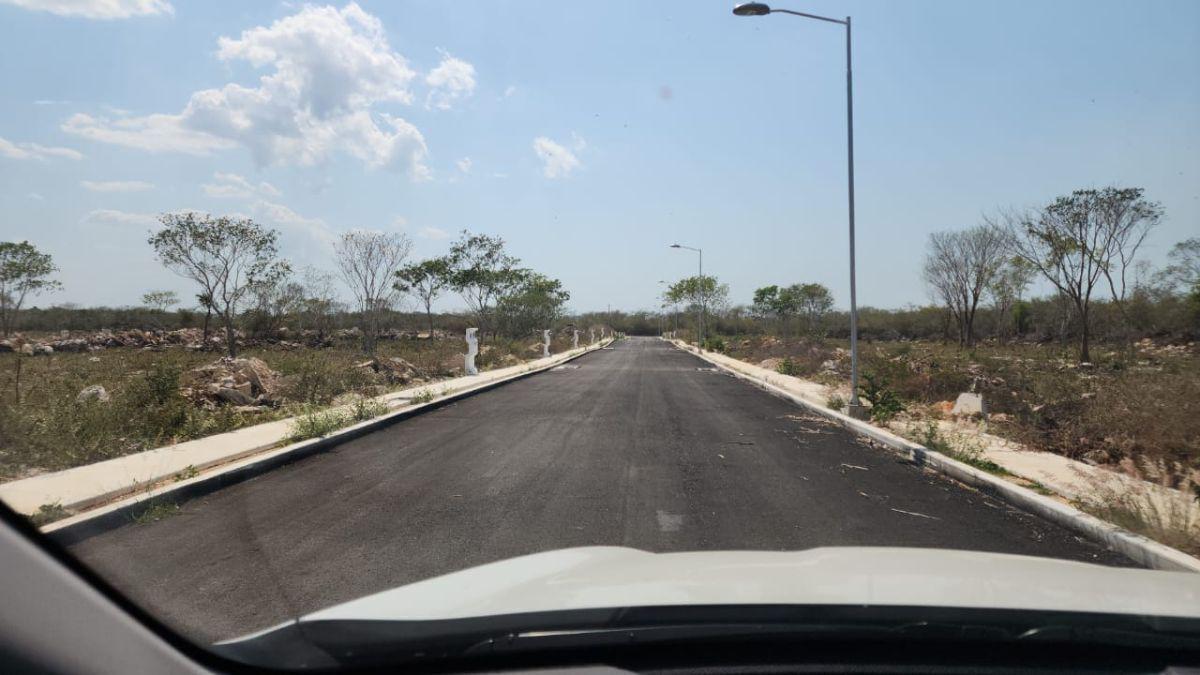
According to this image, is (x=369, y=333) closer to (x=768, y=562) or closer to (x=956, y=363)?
(x=956, y=363)

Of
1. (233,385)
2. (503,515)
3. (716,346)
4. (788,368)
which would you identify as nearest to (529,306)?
(716,346)

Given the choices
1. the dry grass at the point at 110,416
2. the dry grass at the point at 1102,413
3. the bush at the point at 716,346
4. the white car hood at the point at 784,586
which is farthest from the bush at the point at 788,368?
the white car hood at the point at 784,586

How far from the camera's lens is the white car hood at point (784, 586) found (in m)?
2.55

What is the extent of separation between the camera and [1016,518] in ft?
21.0

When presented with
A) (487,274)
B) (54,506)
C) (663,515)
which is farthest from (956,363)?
(487,274)

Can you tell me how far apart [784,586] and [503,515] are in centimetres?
366

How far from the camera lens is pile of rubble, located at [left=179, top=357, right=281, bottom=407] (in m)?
13.2

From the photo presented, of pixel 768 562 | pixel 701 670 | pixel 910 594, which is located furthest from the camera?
pixel 768 562

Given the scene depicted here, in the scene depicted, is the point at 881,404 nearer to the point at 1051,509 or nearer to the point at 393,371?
the point at 1051,509

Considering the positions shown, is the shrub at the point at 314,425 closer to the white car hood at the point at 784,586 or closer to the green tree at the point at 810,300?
the white car hood at the point at 784,586

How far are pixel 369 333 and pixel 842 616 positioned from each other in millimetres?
25949

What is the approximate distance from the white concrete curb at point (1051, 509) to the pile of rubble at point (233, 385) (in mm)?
11370

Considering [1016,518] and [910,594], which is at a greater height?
[910,594]

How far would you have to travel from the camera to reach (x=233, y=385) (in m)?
14.2
